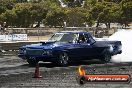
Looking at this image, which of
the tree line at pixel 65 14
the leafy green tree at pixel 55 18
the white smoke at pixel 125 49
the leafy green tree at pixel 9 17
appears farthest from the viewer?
the leafy green tree at pixel 55 18

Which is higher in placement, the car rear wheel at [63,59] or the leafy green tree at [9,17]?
the car rear wheel at [63,59]

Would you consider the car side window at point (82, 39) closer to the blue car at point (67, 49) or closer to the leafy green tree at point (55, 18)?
the blue car at point (67, 49)

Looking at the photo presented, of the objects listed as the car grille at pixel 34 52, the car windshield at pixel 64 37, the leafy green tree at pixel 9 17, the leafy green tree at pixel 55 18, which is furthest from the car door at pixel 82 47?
the leafy green tree at pixel 55 18

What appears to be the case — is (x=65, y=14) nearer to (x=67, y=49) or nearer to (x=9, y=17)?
(x=9, y=17)

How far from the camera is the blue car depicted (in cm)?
1666

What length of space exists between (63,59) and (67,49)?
0.48m

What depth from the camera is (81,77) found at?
638 centimetres

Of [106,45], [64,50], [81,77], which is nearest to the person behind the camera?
[81,77]

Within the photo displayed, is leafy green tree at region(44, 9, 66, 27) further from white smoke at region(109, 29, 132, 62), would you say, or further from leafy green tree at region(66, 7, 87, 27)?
white smoke at region(109, 29, 132, 62)

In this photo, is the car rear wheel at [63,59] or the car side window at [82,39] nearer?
the car rear wheel at [63,59]

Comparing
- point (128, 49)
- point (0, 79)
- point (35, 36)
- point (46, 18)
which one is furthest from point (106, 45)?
point (46, 18)

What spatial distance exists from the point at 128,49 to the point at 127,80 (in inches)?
719

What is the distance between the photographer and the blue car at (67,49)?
1666 cm

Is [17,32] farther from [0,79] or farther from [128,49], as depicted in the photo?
[0,79]
